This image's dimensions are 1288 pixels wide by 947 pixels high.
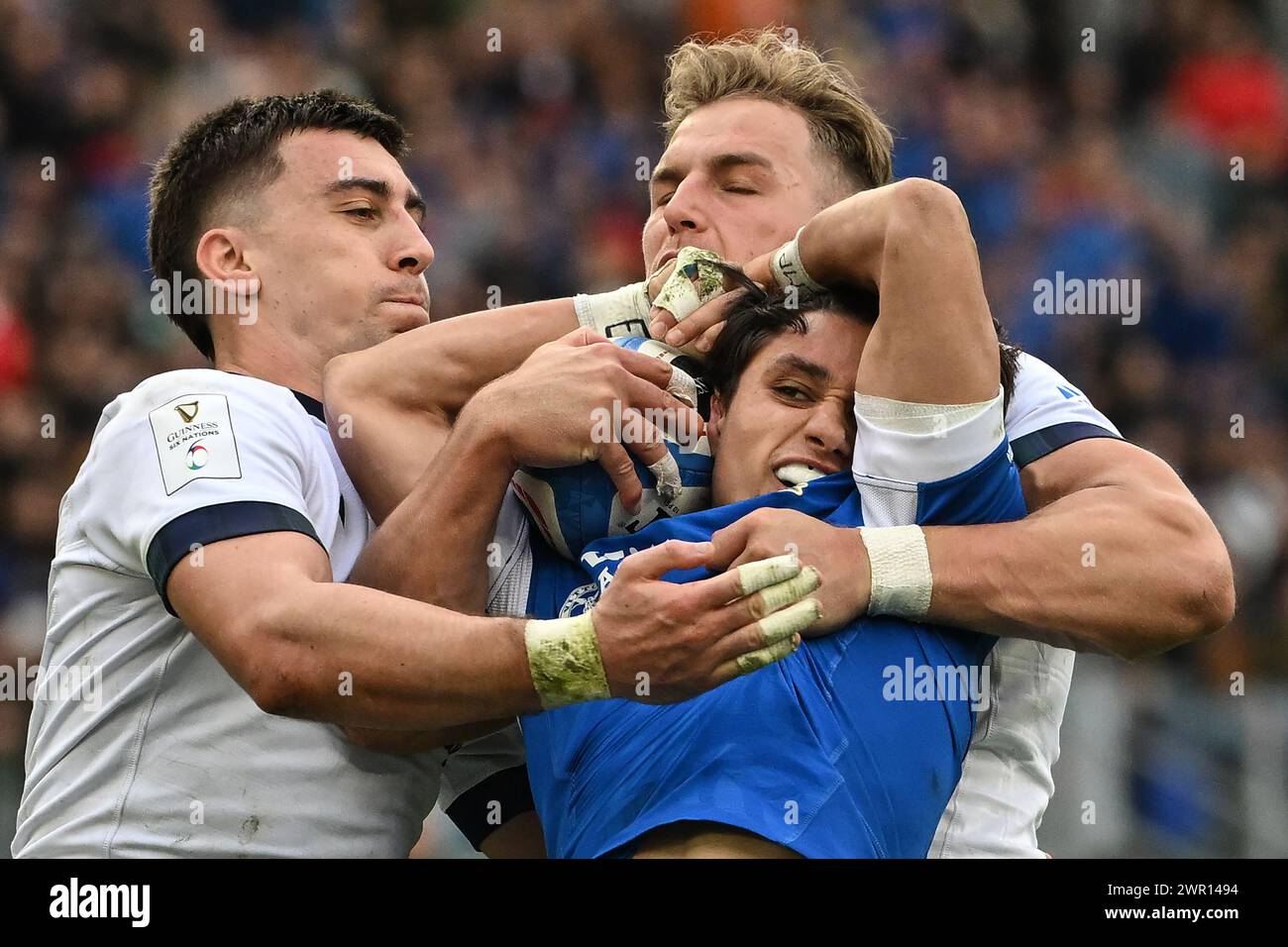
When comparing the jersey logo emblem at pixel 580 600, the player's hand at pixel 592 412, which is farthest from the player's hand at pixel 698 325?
the jersey logo emblem at pixel 580 600

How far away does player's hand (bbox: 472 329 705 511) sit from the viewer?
2.93m

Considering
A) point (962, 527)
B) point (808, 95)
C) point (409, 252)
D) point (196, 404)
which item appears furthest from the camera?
point (808, 95)

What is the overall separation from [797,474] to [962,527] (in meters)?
0.30

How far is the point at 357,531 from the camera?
341 cm

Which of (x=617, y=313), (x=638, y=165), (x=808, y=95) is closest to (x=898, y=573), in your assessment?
(x=617, y=313)

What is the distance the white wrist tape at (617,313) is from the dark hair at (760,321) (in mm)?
311

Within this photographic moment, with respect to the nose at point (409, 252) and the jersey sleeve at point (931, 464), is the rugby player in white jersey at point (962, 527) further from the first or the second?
the nose at point (409, 252)

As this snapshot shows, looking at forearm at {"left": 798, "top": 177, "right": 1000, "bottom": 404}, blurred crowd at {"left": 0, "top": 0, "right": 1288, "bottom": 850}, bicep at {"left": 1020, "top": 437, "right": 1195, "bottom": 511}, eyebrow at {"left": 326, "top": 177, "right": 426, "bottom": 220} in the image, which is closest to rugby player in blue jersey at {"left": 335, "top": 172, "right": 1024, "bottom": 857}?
forearm at {"left": 798, "top": 177, "right": 1000, "bottom": 404}

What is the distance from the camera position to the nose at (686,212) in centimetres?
382

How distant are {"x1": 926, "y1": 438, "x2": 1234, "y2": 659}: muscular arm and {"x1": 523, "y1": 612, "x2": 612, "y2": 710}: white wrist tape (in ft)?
1.99

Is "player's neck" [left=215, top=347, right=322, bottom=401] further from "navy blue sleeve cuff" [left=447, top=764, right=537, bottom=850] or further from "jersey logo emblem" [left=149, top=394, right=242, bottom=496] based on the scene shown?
"navy blue sleeve cuff" [left=447, top=764, right=537, bottom=850]

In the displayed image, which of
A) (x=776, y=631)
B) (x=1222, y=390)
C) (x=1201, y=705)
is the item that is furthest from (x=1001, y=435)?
(x=1222, y=390)

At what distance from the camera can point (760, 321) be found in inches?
125
